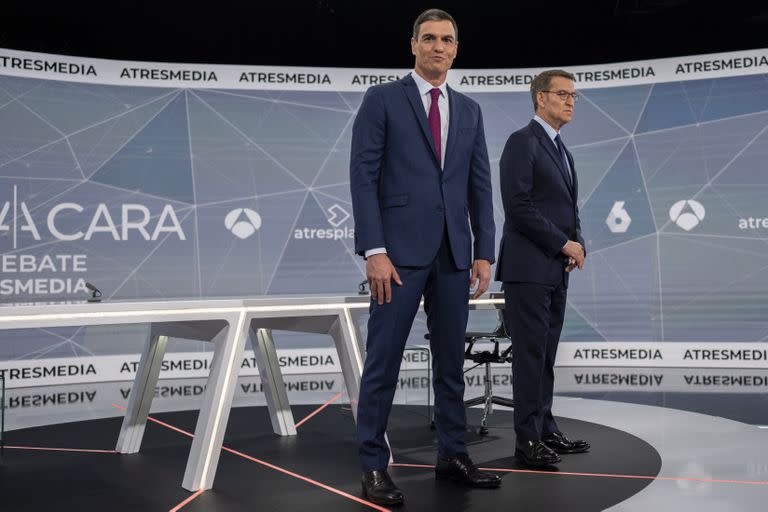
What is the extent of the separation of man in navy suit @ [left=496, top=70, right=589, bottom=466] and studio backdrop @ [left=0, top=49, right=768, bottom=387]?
3.83m

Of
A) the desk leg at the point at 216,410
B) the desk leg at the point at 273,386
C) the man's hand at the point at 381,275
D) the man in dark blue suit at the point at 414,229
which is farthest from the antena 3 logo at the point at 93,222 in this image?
the man's hand at the point at 381,275

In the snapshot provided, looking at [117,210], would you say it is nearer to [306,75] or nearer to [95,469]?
[306,75]

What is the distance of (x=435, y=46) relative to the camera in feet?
8.80

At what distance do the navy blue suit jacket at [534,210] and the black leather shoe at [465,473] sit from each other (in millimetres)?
805

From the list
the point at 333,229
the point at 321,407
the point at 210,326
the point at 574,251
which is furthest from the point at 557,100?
the point at 333,229

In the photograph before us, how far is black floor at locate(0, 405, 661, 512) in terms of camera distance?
2.61 meters

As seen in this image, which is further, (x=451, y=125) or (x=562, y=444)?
(x=562, y=444)

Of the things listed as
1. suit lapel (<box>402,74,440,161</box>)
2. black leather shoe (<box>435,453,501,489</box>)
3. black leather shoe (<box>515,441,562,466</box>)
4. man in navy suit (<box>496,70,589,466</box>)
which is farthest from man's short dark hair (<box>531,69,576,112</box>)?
black leather shoe (<box>435,453,501,489</box>)

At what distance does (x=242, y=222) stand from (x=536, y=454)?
14.4 feet

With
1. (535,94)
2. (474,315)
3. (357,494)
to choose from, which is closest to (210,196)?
(474,315)

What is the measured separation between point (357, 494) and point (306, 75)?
16.8ft

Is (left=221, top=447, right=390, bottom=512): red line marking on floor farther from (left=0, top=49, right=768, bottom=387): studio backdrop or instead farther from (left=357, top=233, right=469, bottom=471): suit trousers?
(left=0, top=49, right=768, bottom=387): studio backdrop

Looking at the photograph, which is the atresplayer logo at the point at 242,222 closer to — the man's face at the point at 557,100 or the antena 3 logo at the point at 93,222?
the antena 3 logo at the point at 93,222

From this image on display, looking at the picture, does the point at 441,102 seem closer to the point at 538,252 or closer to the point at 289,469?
the point at 538,252
